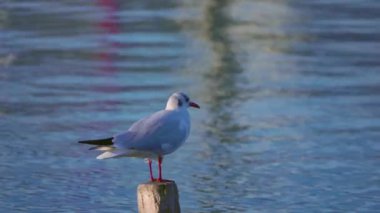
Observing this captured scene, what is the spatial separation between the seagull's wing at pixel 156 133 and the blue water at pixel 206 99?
2216 mm

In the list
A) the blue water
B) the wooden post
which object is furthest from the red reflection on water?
the wooden post

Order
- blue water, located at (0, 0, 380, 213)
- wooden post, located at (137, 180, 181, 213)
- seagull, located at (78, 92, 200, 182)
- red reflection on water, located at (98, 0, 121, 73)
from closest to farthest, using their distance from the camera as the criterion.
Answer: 1. wooden post, located at (137, 180, 181, 213)
2. seagull, located at (78, 92, 200, 182)
3. blue water, located at (0, 0, 380, 213)
4. red reflection on water, located at (98, 0, 121, 73)

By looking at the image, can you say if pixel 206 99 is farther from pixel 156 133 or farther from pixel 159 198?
pixel 159 198

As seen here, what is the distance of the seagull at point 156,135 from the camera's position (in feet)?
24.6

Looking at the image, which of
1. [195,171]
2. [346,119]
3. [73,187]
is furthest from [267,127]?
[73,187]

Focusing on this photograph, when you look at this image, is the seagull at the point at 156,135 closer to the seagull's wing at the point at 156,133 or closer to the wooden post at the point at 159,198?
the seagull's wing at the point at 156,133

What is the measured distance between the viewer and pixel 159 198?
723cm

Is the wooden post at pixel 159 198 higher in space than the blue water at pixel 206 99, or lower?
lower

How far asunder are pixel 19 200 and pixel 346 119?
4.00 m

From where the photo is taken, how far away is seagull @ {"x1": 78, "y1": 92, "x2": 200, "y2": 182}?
7491 mm

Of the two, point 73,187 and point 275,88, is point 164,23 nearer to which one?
point 275,88

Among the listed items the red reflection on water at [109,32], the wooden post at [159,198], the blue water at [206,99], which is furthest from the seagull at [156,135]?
the red reflection on water at [109,32]

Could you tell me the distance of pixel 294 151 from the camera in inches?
467

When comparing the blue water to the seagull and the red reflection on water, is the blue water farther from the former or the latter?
the seagull
